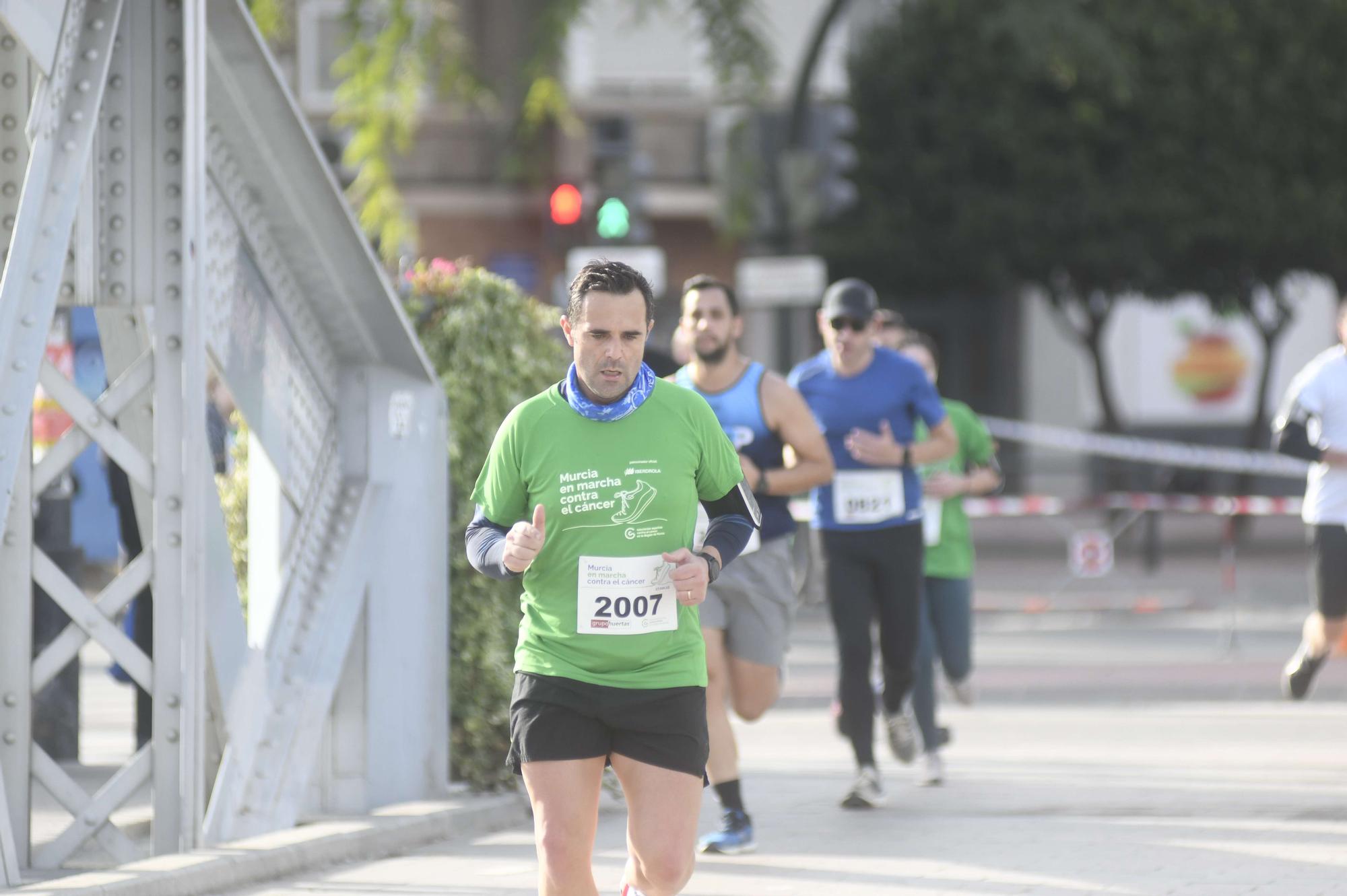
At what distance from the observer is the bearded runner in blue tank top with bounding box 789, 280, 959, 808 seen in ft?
26.7

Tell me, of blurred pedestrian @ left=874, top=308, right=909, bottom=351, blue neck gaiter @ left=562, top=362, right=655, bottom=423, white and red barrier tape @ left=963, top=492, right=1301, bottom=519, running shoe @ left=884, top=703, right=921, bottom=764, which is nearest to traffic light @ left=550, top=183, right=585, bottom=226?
white and red barrier tape @ left=963, top=492, right=1301, bottom=519

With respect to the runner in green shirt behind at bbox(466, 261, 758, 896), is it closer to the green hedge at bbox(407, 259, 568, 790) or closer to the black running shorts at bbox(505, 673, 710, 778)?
the black running shorts at bbox(505, 673, 710, 778)

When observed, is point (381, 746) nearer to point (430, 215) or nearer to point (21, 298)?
point (21, 298)

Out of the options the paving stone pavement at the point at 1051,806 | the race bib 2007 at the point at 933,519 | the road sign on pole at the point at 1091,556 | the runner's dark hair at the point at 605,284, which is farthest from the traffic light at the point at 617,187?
the runner's dark hair at the point at 605,284

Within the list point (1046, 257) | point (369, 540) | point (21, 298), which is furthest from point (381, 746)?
point (1046, 257)

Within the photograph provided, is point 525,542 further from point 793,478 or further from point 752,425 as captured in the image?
point 752,425

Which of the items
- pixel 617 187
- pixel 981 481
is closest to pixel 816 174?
pixel 617 187

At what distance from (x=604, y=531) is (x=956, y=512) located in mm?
5108

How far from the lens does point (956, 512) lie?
9.62 meters

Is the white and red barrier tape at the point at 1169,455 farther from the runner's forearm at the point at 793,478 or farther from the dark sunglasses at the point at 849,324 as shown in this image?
the runner's forearm at the point at 793,478

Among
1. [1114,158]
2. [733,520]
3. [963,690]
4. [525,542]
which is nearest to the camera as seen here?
[525,542]

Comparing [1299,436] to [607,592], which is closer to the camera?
[607,592]

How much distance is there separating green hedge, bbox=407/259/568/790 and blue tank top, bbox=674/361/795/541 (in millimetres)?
770

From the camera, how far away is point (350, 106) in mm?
15953
